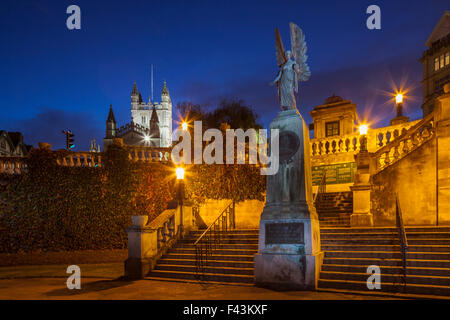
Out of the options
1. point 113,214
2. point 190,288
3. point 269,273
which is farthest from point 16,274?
point 269,273

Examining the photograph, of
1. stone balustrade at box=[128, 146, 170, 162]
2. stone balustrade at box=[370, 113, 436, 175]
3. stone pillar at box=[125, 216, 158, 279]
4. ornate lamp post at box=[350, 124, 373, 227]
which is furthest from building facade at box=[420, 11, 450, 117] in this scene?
stone pillar at box=[125, 216, 158, 279]

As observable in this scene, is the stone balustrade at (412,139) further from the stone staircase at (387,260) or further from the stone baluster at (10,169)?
the stone baluster at (10,169)

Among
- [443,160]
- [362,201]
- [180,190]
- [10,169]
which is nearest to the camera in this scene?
[443,160]

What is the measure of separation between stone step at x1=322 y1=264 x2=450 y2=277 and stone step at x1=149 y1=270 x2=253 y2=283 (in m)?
2.28

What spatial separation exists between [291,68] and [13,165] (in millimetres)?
13321

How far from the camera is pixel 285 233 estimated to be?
835 centimetres

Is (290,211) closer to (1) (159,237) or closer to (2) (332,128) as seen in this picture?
(1) (159,237)

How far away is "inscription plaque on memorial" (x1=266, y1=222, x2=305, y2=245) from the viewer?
322 inches

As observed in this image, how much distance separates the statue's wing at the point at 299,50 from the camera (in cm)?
943

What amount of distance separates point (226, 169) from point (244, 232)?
5.13 metres

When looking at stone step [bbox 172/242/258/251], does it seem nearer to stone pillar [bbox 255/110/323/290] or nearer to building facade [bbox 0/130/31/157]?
stone pillar [bbox 255/110/323/290]

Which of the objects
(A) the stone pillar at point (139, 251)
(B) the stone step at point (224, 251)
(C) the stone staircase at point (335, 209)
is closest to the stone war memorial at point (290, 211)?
(B) the stone step at point (224, 251)

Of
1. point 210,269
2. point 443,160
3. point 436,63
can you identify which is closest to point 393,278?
point 210,269

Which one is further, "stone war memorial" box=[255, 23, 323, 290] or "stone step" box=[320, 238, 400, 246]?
"stone step" box=[320, 238, 400, 246]
